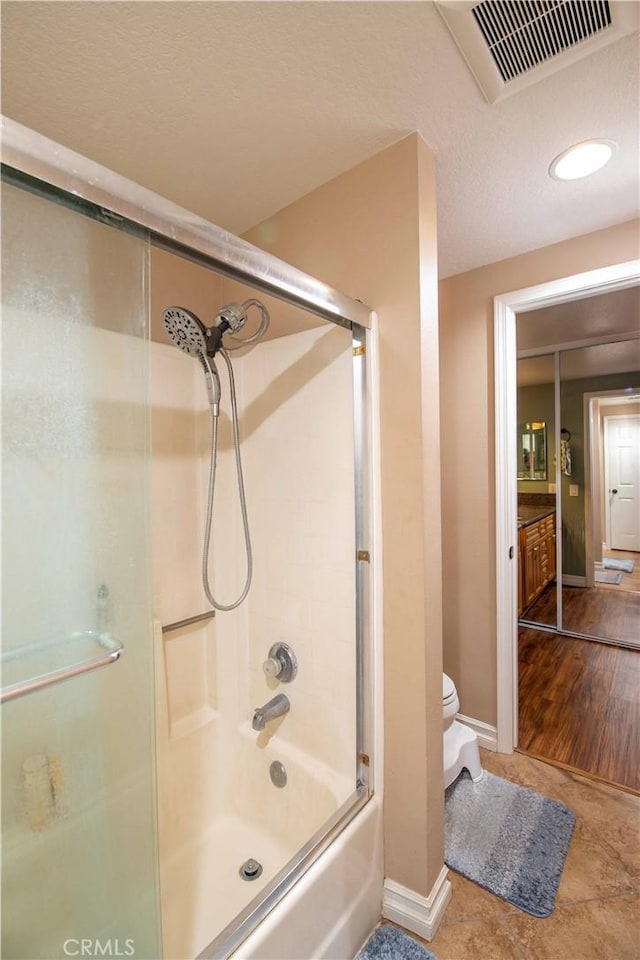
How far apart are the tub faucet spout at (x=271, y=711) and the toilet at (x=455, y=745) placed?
650 millimetres

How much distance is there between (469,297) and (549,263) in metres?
0.36

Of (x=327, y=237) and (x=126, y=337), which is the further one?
(x=327, y=237)

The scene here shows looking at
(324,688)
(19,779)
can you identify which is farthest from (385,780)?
(19,779)

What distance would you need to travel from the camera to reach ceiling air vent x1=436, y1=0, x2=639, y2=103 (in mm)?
905

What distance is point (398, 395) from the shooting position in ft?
4.18

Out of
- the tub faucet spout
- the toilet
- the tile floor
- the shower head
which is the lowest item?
the tile floor

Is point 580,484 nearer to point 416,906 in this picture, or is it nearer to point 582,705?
point 582,705

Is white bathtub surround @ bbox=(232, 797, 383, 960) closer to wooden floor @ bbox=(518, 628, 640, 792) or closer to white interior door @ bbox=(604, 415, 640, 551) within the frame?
wooden floor @ bbox=(518, 628, 640, 792)

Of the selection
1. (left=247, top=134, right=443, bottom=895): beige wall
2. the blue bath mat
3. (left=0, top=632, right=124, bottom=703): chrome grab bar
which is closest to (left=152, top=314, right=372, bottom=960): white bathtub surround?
(left=247, top=134, right=443, bottom=895): beige wall

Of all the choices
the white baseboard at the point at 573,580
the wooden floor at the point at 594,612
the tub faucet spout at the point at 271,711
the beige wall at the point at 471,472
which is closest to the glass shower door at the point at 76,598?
the tub faucet spout at the point at 271,711

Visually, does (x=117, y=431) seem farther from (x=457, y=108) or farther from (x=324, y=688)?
(x=457, y=108)

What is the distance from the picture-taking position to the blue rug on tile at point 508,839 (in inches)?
53.9

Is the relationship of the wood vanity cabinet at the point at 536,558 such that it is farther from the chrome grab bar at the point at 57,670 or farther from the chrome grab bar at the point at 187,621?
the chrome grab bar at the point at 57,670

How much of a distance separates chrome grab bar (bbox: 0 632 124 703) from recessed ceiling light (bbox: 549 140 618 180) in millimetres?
1937
